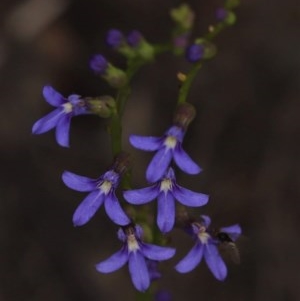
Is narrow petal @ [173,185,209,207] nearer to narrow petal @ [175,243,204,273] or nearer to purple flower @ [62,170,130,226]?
purple flower @ [62,170,130,226]

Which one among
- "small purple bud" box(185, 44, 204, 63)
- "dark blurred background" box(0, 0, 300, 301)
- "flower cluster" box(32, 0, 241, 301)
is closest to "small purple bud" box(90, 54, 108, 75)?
"flower cluster" box(32, 0, 241, 301)

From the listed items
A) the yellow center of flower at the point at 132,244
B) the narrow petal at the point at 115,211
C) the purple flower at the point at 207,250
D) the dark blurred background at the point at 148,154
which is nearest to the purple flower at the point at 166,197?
the narrow petal at the point at 115,211

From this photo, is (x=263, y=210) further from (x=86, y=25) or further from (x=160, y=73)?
(x=86, y=25)

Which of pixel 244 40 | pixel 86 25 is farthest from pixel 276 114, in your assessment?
pixel 86 25

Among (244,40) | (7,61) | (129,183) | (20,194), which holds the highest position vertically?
(129,183)

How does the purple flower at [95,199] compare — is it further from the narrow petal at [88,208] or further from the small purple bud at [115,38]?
the small purple bud at [115,38]

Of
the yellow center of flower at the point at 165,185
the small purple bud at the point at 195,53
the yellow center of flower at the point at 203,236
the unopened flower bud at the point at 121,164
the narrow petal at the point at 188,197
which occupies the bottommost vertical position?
the yellow center of flower at the point at 203,236

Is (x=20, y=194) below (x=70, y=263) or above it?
above
